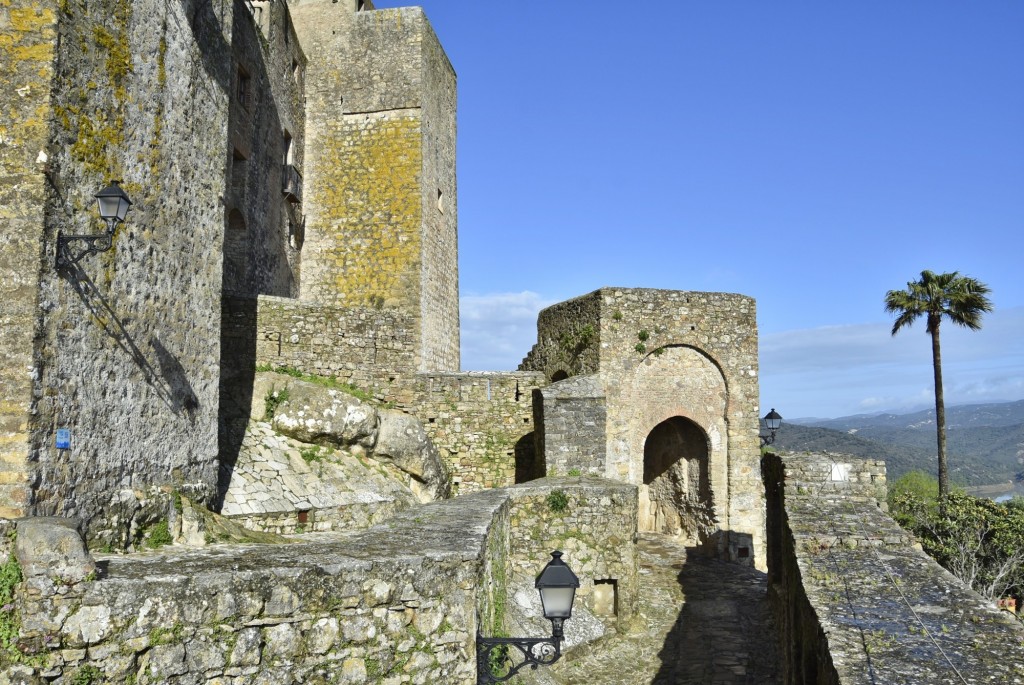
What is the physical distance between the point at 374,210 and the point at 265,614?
13.4 metres

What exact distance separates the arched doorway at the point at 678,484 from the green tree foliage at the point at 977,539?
4358 mm

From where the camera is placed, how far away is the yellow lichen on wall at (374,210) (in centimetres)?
1672

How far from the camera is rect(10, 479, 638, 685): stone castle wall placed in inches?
169

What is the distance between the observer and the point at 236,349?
42.6ft

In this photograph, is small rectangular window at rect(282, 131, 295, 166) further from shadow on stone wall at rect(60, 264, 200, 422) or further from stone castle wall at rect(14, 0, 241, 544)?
shadow on stone wall at rect(60, 264, 200, 422)

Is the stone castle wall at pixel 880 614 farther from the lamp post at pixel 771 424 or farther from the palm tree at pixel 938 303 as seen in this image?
the palm tree at pixel 938 303

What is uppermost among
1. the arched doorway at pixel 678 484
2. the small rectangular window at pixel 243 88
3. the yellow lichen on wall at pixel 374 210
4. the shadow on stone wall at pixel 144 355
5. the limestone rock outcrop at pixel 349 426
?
the small rectangular window at pixel 243 88

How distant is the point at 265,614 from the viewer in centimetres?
447

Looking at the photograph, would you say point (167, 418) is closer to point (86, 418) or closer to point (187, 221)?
point (86, 418)

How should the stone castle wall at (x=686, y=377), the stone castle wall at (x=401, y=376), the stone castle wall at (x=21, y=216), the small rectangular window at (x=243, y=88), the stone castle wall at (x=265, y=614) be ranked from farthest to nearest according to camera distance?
the stone castle wall at (x=686, y=377), the small rectangular window at (x=243, y=88), the stone castle wall at (x=401, y=376), the stone castle wall at (x=21, y=216), the stone castle wall at (x=265, y=614)

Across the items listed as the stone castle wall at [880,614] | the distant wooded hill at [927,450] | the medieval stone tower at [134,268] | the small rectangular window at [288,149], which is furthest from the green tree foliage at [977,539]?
the distant wooded hill at [927,450]

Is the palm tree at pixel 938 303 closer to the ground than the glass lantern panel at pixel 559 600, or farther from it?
farther from it

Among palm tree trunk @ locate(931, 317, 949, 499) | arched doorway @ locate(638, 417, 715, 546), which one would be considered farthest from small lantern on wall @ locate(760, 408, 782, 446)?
palm tree trunk @ locate(931, 317, 949, 499)

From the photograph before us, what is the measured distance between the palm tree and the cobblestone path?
44.7ft
